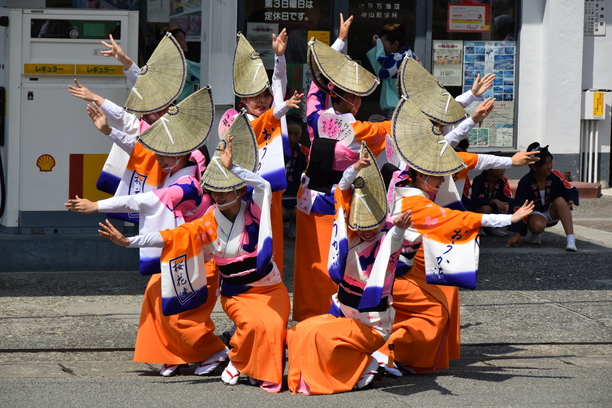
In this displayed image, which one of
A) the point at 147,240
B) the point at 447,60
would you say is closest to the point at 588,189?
the point at 447,60

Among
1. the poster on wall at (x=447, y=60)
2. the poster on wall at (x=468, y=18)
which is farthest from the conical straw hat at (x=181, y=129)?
the poster on wall at (x=468, y=18)

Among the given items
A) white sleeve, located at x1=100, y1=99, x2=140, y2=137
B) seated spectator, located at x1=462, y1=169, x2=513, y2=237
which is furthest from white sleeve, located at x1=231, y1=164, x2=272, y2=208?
seated spectator, located at x1=462, y1=169, x2=513, y2=237

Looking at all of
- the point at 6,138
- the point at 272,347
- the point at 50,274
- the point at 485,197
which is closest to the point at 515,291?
the point at 485,197

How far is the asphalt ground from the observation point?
4594 mm

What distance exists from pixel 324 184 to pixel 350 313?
1.04 meters

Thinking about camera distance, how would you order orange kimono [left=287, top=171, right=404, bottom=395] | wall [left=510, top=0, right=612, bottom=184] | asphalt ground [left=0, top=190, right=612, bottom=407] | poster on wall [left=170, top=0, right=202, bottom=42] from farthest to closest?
wall [left=510, top=0, right=612, bottom=184], poster on wall [left=170, top=0, right=202, bottom=42], orange kimono [left=287, top=171, right=404, bottom=395], asphalt ground [left=0, top=190, right=612, bottom=407]

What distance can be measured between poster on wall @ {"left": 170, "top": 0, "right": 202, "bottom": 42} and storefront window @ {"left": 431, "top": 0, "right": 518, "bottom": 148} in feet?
9.26

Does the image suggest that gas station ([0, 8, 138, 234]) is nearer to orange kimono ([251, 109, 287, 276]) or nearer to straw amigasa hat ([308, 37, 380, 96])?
orange kimono ([251, 109, 287, 276])

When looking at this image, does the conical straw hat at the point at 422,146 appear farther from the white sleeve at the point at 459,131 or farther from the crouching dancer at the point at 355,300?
the white sleeve at the point at 459,131

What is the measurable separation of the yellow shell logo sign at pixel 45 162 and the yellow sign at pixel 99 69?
0.73 metres

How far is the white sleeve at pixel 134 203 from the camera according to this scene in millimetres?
5035

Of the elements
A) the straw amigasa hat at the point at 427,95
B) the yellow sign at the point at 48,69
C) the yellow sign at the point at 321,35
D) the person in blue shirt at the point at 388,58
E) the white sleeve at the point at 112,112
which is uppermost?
the yellow sign at the point at 321,35

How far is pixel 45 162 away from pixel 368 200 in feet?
11.6

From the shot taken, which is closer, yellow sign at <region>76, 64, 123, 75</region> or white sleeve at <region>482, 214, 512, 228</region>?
white sleeve at <region>482, 214, 512, 228</region>
